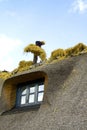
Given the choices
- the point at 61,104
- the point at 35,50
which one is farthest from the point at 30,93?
the point at 61,104

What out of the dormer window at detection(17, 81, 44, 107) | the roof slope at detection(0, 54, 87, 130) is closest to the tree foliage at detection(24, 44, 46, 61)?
the dormer window at detection(17, 81, 44, 107)

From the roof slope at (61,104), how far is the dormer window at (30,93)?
0.70 m

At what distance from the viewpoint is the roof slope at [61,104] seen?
Result: 28.3 ft

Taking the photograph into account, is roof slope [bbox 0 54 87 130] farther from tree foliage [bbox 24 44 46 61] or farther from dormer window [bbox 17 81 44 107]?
tree foliage [bbox 24 44 46 61]

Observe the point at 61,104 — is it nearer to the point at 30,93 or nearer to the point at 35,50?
the point at 30,93

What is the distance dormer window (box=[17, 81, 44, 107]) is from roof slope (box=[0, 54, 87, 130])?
698 mm

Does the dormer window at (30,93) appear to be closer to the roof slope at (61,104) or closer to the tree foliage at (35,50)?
the roof slope at (61,104)

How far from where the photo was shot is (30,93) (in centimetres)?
1165

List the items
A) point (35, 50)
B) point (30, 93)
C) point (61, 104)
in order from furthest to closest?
point (35, 50) → point (30, 93) → point (61, 104)

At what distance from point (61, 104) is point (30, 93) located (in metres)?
2.46

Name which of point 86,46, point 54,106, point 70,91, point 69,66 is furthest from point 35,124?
point 86,46

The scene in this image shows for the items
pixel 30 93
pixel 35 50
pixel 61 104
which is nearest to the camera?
pixel 61 104

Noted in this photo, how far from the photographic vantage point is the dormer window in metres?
11.3

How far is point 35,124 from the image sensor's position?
9.48 m
